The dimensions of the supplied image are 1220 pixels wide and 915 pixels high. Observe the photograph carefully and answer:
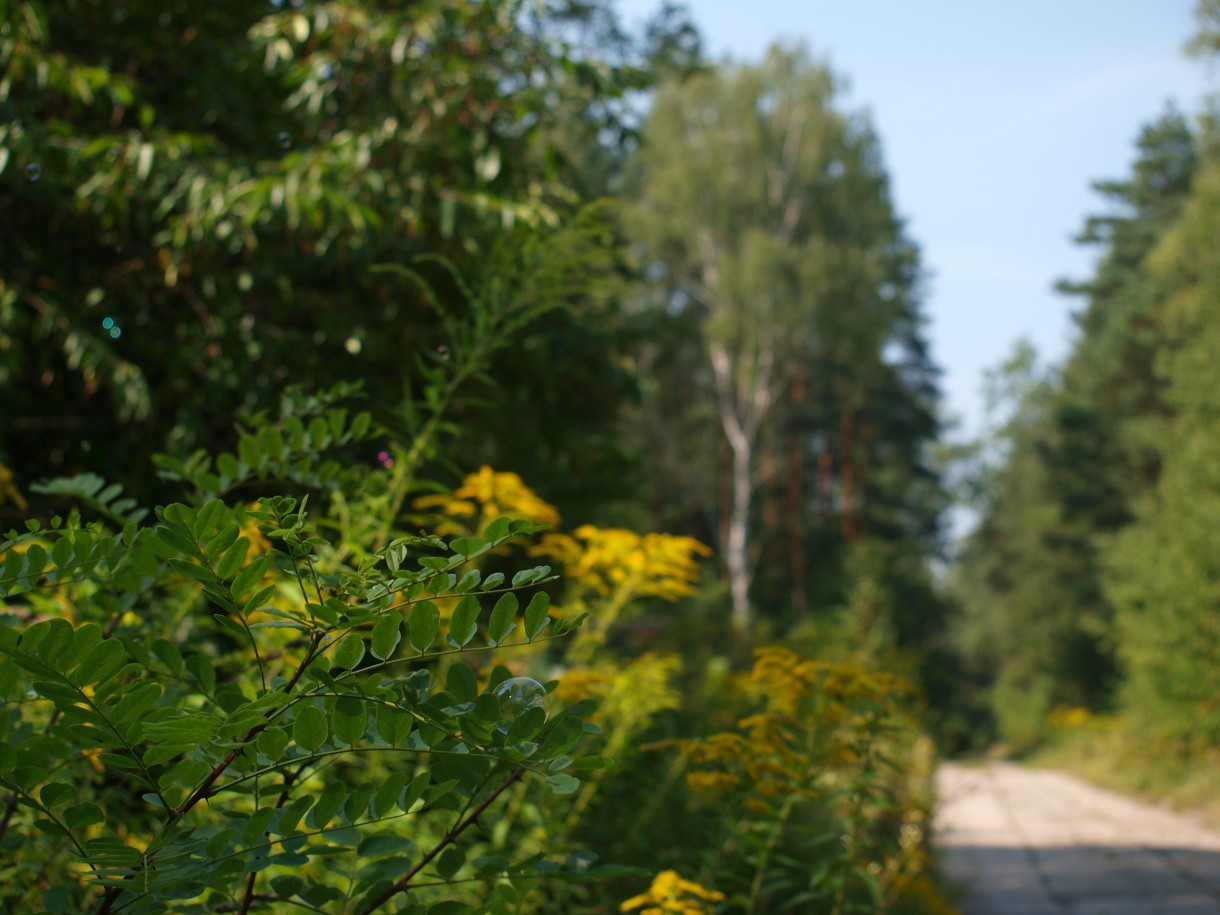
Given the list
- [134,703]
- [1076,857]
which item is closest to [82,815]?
[134,703]

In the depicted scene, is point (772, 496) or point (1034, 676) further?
point (1034, 676)

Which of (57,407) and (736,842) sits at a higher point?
(57,407)

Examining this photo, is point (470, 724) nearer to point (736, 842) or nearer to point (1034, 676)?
point (736, 842)

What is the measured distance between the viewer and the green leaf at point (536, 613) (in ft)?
2.52

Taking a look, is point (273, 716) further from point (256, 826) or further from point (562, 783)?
point (562, 783)

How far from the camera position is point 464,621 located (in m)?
0.78

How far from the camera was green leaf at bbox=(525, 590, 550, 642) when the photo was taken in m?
0.77

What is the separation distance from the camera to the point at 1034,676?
2528 cm

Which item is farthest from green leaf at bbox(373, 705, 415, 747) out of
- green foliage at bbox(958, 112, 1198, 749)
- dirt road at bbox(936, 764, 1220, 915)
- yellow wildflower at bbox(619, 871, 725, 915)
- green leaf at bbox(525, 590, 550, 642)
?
green foliage at bbox(958, 112, 1198, 749)

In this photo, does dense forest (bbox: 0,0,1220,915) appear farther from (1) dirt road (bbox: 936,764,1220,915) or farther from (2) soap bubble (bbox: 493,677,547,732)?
(1) dirt road (bbox: 936,764,1220,915)

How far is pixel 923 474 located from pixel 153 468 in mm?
24267

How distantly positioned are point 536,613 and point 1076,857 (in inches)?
253

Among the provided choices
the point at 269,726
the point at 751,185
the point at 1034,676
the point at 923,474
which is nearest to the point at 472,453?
the point at 269,726

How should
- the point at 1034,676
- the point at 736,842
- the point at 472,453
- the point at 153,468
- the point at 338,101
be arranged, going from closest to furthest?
the point at 736,842, the point at 153,468, the point at 338,101, the point at 472,453, the point at 1034,676
